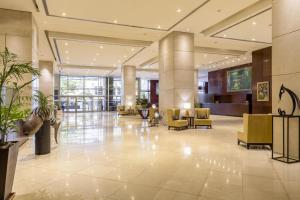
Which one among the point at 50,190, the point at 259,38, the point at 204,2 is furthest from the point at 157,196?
the point at 259,38

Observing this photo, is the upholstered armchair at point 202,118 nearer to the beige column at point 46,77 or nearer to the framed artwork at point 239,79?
the framed artwork at point 239,79

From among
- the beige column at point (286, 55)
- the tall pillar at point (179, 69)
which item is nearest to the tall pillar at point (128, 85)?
the tall pillar at point (179, 69)

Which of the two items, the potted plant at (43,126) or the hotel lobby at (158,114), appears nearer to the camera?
the hotel lobby at (158,114)

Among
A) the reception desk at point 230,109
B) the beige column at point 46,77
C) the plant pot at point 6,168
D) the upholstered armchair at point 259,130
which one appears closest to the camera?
the plant pot at point 6,168

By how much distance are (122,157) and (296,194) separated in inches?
A: 141

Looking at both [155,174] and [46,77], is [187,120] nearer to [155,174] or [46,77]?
[155,174]

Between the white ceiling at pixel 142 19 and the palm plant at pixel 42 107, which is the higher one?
the white ceiling at pixel 142 19

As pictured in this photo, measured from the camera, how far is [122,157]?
220 inches

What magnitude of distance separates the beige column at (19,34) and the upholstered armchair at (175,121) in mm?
6007

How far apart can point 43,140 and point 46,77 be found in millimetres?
15336

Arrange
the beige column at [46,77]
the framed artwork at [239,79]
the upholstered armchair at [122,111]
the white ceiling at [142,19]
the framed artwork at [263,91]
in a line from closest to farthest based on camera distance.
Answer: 1. the white ceiling at [142,19]
2. the framed artwork at [263,91]
3. the beige column at [46,77]
4. the framed artwork at [239,79]
5. the upholstered armchair at [122,111]

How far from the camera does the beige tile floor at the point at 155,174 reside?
343cm

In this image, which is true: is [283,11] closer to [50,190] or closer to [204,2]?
[204,2]

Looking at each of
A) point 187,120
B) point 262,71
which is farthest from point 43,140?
point 262,71
